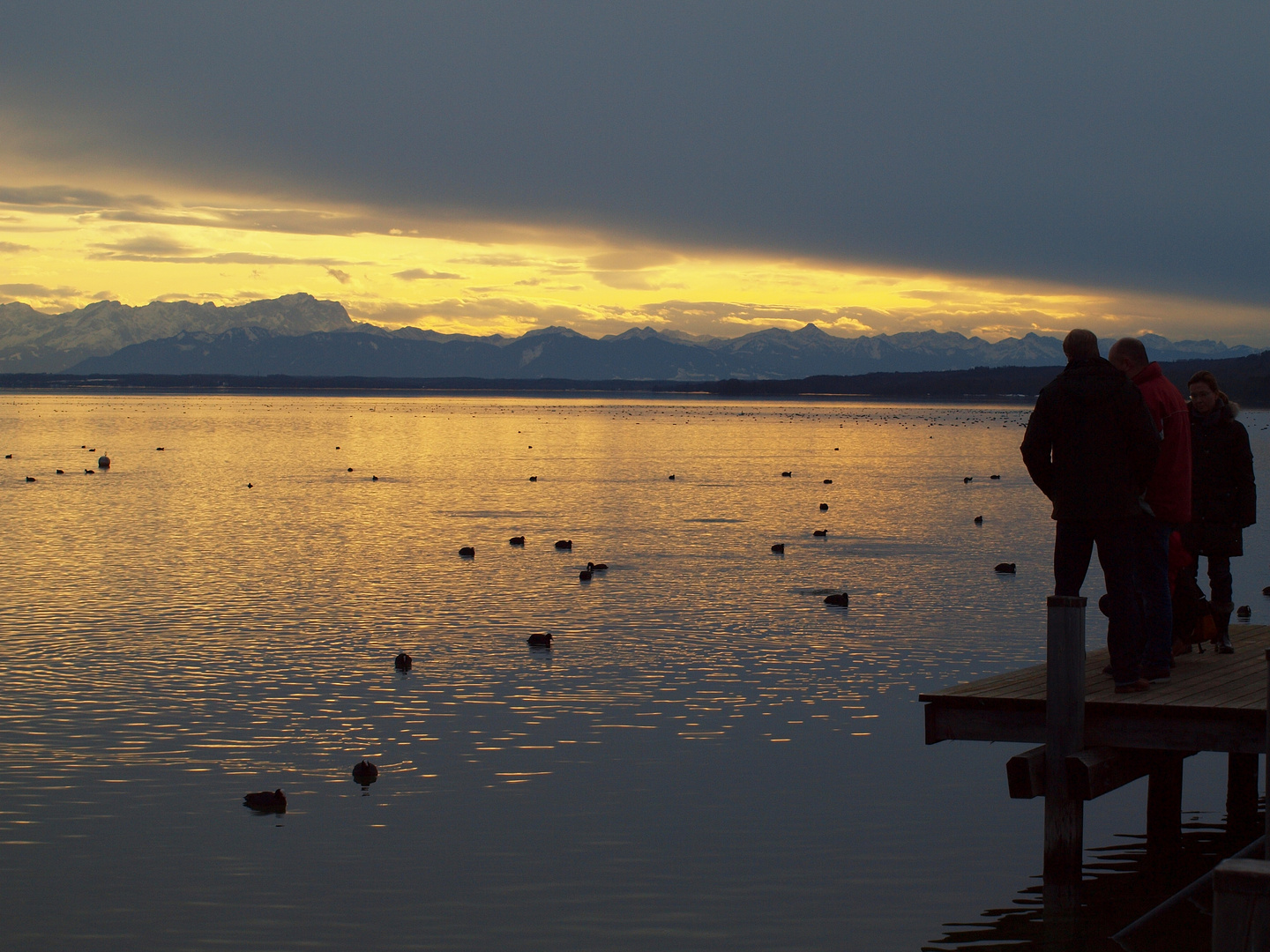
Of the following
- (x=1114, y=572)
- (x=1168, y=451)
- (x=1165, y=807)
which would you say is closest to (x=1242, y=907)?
(x=1114, y=572)

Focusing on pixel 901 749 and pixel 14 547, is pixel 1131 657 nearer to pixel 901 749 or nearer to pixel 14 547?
pixel 901 749

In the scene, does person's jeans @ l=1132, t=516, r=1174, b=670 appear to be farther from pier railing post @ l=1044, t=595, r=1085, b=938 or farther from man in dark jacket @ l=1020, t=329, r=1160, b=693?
pier railing post @ l=1044, t=595, r=1085, b=938

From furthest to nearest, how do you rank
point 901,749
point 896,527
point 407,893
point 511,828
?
point 896,527, point 901,749, point 511,828, point 407,893

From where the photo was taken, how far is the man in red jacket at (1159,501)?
12.0 metres

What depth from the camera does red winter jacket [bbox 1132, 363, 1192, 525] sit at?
12.2 meters

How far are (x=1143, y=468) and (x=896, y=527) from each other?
27483 millimetres

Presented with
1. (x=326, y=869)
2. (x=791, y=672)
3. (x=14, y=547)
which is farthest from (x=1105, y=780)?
(x=14, y=547)

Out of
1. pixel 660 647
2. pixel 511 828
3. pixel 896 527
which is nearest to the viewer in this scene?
pixel 511 828

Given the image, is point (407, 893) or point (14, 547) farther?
point (14, 547)

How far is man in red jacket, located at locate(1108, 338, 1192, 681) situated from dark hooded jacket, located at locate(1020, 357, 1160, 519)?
1.00ft

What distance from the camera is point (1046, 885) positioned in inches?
456

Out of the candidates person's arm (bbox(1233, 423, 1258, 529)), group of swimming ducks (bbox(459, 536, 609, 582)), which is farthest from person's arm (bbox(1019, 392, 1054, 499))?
group of swimming ducks (bbox(459, 536, 609, 582))

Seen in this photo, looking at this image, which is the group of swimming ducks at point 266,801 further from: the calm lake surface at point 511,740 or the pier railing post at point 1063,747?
the pier railing post at point 1063,747

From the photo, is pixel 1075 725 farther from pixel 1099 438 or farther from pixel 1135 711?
pixel 1099 438
